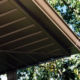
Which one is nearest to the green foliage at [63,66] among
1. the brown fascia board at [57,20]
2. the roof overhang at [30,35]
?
the roof overhang at [30,35]

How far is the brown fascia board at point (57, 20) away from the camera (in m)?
6.01

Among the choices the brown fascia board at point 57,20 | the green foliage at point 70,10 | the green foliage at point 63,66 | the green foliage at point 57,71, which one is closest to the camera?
the brown fascia board at point 57,20

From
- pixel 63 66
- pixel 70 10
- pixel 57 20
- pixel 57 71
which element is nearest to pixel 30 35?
pixel 57 20

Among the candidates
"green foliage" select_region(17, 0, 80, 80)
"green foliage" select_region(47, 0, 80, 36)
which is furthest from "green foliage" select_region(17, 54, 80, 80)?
"green foliage" select_region(47, 0, 80, 36)

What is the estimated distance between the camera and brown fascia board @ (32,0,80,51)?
601 centimetres

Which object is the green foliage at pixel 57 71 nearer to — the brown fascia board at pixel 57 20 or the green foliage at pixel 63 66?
the green foliage at pixel 63 66

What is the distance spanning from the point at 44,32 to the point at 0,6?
1344 millimetres

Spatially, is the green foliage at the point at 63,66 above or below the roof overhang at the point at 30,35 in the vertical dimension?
above

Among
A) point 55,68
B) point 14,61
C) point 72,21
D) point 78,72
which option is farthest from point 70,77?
point 14,61

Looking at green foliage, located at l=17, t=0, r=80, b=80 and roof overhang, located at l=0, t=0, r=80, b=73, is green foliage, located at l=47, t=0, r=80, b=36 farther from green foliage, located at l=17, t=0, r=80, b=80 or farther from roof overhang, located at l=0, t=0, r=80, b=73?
roof overhang, located at l=0, t=0, r=80, b=73

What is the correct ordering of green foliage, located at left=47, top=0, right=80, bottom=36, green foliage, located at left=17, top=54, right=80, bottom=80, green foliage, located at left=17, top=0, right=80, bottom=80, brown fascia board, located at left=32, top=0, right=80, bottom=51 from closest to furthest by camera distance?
brown fascia board, located at left=32, top=0, right=80, bottom=51
green foliage, located at left=17, top=54, right=80, bottom=80
green foliage, located at left=17, top=0, right=80, bottom=80
green foliage, located at left=47, top=0, right=80, bottom=36

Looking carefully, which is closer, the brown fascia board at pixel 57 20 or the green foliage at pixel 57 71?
the brown fascia board at pixel 57 20

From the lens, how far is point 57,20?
645 cm

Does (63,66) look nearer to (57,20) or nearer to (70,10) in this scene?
(70,10)
